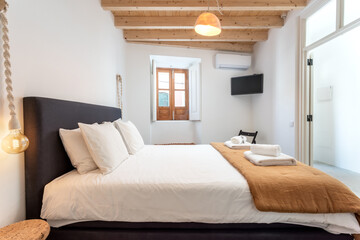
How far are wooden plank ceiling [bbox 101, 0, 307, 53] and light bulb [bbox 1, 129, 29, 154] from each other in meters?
2.26

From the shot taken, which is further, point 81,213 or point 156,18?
point 156,18

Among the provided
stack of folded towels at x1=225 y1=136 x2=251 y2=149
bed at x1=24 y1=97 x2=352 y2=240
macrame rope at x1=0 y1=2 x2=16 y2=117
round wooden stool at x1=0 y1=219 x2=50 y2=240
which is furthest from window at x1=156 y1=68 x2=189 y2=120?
round wooden stool at x1=0 y1=219 x2=50 y2=240

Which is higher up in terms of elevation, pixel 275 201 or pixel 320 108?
pixel 320 108

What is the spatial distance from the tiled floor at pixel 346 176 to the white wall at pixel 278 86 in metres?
0.80

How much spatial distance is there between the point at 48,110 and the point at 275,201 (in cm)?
166

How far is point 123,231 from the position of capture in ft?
3.85

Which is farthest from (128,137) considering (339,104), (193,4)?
(339,104)

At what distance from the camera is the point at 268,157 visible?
1.59 meters

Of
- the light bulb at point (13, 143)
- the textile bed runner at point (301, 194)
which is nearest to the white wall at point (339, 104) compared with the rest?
the textile bed runner at point (301, 194)

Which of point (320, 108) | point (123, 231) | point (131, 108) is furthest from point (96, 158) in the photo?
point (320, 108)

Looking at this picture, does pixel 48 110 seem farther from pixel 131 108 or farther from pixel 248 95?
pixel 248 95

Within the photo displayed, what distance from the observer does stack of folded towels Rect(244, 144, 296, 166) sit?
4.97 feet

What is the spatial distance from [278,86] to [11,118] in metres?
3.72

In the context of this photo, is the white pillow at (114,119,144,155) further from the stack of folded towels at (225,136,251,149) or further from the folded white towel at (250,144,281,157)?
the folded white towel at (250,144,281,157)
